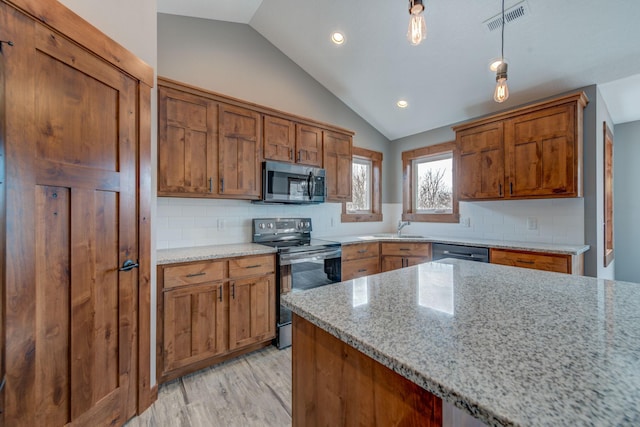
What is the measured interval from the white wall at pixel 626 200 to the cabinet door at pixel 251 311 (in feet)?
15.3

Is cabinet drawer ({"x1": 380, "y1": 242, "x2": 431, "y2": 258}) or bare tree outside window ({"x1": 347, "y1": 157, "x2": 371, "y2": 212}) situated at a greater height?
bare tree outside window ({"x1": 347, "y1": 157, "x2": 371, "y2": 212})

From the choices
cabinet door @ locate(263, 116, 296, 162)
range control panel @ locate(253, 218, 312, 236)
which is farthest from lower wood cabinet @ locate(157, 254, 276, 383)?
cabinet door @ locate(263, 116, 296, 162)

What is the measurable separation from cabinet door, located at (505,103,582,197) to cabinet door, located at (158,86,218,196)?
9.82ft

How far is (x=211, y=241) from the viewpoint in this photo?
273 cm

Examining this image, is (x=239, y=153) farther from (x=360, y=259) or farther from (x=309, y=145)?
(x=360, y=259)

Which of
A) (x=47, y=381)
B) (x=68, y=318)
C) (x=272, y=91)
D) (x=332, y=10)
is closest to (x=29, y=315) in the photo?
(x=68, y=318)

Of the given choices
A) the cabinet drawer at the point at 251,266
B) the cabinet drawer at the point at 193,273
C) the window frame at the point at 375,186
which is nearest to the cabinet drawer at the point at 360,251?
the window frame at the point at 375,186

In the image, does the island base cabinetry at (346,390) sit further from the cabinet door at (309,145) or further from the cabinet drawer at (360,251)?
the cabinet door at (309,145)

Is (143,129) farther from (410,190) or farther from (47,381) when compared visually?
(410,190)

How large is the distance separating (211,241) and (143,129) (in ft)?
4.19

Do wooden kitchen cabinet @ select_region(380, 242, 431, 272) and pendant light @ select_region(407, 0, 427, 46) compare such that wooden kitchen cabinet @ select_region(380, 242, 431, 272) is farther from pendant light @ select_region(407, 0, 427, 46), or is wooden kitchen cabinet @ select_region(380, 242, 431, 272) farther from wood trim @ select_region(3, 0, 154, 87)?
wood trim @ select_region(3, 0, 154, 87)

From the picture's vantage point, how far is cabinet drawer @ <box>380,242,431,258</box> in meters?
3.30

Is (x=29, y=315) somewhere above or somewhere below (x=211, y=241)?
below

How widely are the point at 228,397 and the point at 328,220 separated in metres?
2.28
